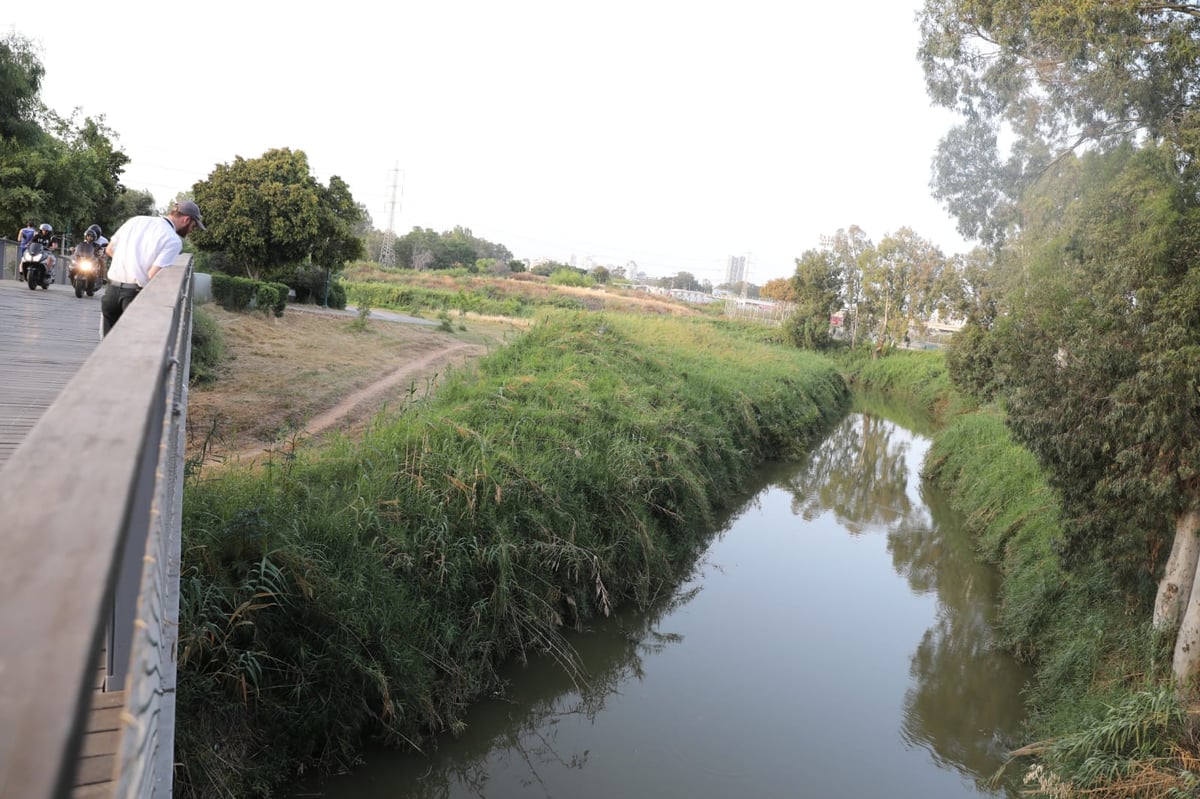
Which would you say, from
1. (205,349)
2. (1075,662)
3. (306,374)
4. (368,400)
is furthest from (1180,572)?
(205,349)

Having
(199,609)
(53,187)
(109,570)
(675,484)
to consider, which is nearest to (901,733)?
(675,484)

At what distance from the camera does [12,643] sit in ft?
2.00

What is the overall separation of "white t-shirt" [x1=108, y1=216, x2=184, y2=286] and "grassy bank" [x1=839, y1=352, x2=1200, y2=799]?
657 cm

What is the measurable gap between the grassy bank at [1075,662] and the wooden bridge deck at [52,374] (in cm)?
561

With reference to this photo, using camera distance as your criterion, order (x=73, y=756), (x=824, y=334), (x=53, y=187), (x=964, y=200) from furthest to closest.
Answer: (x=824, y=334), (x=53, y=187), (x=964, y=200), (x=73, y=756)

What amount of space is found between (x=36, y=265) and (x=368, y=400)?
18.5 feet

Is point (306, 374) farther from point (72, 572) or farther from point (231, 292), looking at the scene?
point (72, 572)

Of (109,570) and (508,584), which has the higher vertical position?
(109,570)

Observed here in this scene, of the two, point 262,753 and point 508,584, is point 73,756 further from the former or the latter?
point 508,584

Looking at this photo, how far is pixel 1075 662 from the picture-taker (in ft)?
23.4

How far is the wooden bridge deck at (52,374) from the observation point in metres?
1.35

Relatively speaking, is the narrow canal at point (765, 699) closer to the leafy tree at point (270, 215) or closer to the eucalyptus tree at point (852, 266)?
the leafy tree at point (270, 215)

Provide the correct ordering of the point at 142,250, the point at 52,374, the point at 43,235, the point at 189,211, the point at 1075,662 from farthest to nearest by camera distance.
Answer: the point at 43,235
the point at 1075,662
the point at 52,374
the point at 189,211
the point at 142,250

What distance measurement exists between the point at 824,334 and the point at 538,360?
3033 centimetres
